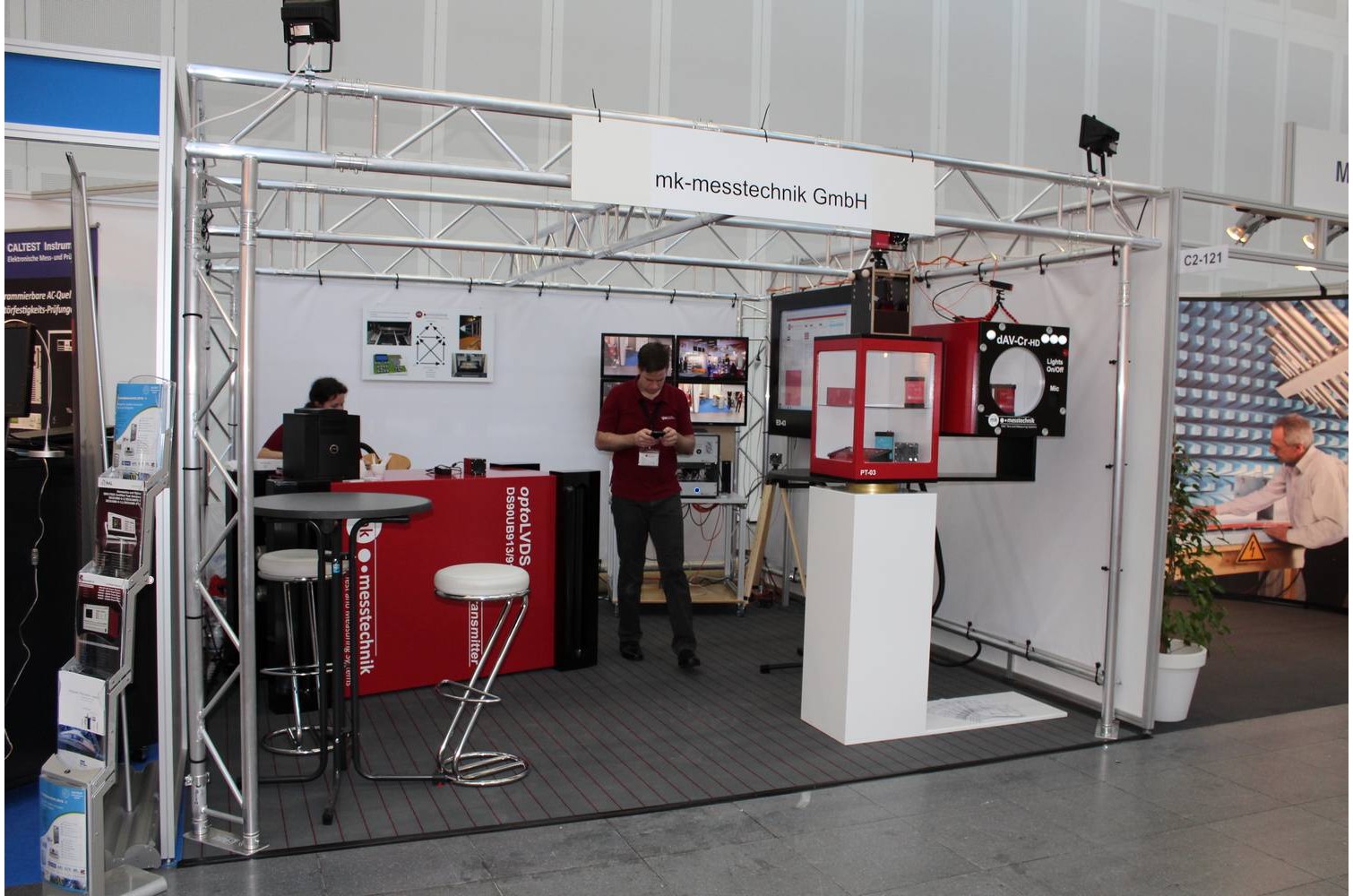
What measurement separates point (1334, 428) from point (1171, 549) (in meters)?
4.13

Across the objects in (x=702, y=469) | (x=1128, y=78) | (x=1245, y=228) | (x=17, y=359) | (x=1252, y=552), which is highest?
(x=1128, y=78)

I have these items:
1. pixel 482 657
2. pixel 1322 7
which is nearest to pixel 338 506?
pixel 482 657

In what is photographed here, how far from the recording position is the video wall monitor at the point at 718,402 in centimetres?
729

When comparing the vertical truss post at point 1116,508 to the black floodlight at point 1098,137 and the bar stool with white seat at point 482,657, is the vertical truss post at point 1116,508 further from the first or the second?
the bar stool with white seat at point 482,657

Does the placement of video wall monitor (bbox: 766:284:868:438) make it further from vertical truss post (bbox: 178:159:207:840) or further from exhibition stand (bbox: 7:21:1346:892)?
vertical truss post (bbox: 178:159:207:840)

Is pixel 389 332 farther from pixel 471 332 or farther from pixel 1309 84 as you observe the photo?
pixel 1309 84

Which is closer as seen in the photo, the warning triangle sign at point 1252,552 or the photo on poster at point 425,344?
the photo on poster at point 425,344

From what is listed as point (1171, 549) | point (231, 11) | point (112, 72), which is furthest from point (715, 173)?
point (231, 11)

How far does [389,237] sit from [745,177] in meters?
3.37

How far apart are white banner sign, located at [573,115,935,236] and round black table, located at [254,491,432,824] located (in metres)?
1.21

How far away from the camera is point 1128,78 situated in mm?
12719

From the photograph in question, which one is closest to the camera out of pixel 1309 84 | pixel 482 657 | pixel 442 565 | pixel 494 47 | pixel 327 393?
pixel 482 657

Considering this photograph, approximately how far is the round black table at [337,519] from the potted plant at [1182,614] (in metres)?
3.40

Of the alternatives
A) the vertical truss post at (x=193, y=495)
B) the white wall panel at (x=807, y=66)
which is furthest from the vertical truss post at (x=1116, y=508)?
the white wall panel at (x=807, y=66)
